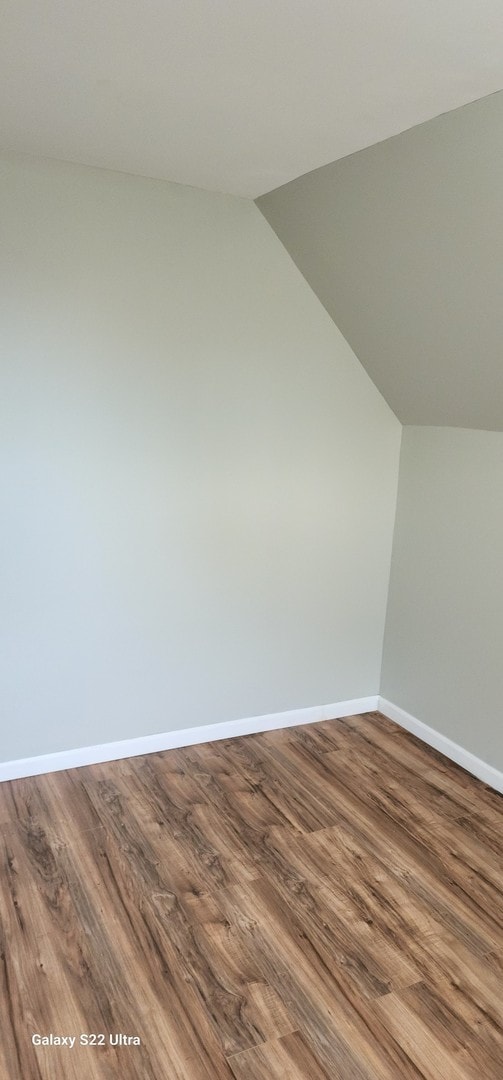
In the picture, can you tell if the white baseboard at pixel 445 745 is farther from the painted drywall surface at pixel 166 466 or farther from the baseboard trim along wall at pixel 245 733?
the painted drywall surface at pixel 166 466

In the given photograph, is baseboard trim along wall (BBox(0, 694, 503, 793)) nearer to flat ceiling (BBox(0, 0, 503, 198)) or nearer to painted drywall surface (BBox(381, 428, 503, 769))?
painted drywall surface (BBox(381, 428, 503, 769))

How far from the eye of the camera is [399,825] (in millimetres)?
2629

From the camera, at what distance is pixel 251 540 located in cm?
310

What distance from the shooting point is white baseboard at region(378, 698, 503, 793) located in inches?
115

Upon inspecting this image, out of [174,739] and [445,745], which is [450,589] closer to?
[445,745]

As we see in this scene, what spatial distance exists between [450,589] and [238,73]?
6.87 ft

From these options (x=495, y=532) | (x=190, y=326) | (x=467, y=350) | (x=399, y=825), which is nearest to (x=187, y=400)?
(x=190, y=326)

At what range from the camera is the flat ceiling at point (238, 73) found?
1.44 m

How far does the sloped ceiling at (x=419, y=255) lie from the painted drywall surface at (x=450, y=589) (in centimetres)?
17

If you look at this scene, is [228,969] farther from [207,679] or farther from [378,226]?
[378,226]

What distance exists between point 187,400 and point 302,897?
5.83 feet

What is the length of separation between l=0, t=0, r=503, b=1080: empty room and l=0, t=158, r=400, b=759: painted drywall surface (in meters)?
0.01

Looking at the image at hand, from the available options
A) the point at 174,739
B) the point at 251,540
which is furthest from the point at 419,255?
the point at 174,739

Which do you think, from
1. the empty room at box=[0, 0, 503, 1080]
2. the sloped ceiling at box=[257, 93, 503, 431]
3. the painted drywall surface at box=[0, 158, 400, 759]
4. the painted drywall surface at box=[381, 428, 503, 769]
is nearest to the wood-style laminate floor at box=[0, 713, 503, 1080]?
the empty room at box=[0, 0, 503, 1080]
